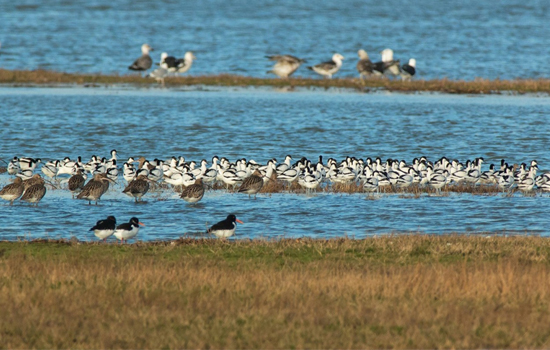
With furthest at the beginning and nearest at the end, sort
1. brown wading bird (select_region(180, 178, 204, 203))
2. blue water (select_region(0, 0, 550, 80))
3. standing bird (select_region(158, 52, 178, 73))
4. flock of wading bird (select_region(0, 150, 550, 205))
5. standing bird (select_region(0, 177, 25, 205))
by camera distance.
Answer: blue water (select_region(0, 0, 550, 80)) < standing bird (select_region(158, 52, 178, 73)) < flock of wading bird (select_region(0, 150, 550, 205)) < brown wading bird (select_region(180, 178, 204, 203)) < standing bird (select_region(0, 177, 25, 205))

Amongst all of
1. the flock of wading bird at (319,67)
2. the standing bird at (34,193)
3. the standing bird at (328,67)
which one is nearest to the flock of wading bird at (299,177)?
the standing bird at (34,193)

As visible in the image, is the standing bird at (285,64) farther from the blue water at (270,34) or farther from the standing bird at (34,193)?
the standing bird at (34,193)

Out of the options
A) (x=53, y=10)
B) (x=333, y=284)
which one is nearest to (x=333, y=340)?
(x=333, y=284)

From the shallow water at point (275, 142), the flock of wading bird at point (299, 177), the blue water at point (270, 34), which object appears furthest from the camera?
the blue water at point (270, 34)

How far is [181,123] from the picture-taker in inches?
1452

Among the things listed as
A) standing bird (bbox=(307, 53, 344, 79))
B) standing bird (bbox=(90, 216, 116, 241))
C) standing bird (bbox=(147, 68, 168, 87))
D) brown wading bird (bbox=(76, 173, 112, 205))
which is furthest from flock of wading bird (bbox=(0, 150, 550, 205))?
standing bird (bbox=(307, 53, 344, 79))

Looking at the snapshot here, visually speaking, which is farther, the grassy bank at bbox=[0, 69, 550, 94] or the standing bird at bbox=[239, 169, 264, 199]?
the grassy bank at bbox=[0, 69, 550, 94]

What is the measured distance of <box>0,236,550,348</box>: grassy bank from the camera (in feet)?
32.7

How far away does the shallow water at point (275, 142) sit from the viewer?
19453 millimetres

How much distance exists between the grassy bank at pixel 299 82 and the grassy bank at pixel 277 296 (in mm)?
31913

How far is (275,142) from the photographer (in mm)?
33000

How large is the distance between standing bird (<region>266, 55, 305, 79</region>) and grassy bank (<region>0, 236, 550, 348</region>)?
35322 millimetres

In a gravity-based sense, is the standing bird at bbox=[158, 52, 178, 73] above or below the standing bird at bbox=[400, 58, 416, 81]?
above

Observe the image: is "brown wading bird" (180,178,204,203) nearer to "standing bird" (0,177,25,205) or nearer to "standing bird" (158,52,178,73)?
"standing bird" (0,177,25,205)
